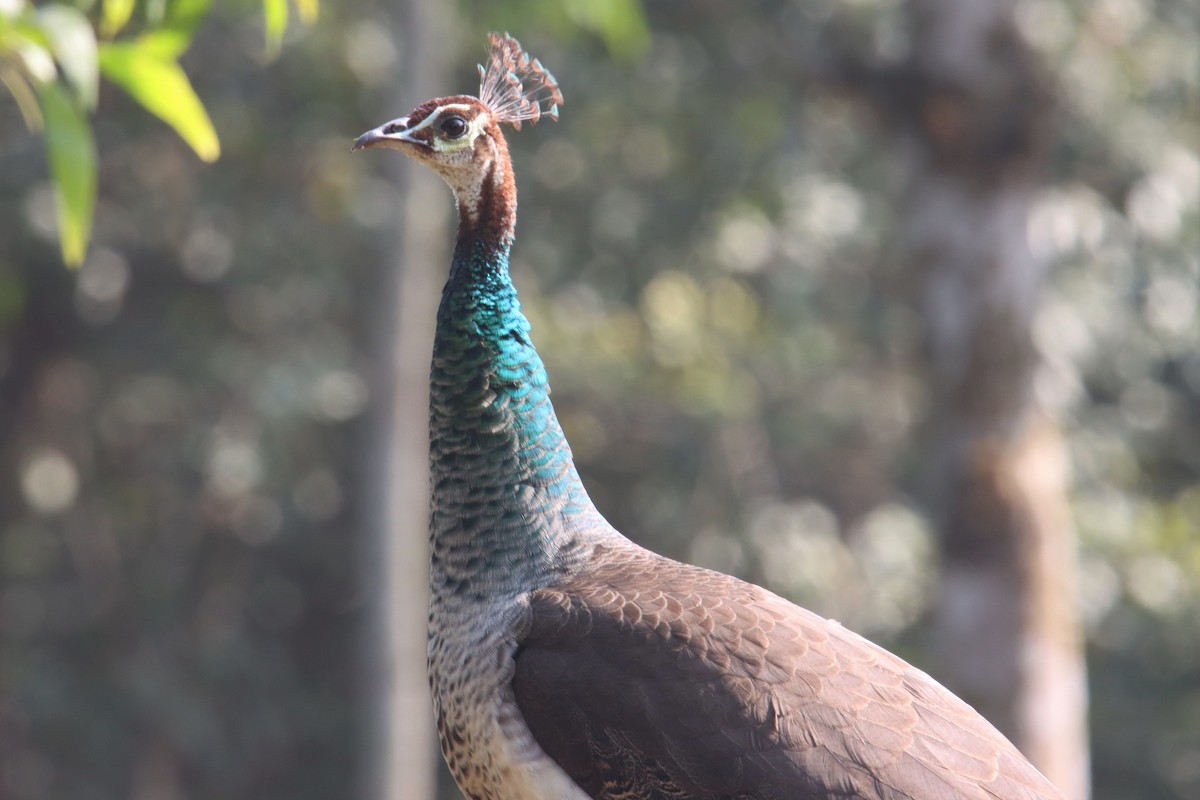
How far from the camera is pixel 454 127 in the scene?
11.0 feet

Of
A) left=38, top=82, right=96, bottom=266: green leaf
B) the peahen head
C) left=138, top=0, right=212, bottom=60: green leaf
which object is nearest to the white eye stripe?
the peahen head

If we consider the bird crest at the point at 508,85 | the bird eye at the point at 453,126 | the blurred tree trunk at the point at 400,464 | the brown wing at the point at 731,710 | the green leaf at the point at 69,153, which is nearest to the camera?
the green leaf at the point at 69,153

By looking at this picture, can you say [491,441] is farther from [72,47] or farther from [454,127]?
[72,47]

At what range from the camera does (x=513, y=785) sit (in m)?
2.97

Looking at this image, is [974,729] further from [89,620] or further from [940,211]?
[89,620]

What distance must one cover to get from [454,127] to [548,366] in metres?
7.47

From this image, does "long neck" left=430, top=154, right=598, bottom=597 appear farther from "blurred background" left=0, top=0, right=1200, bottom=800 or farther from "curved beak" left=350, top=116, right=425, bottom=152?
"blurred background" left=0, top=0, right=1200, bottom=800

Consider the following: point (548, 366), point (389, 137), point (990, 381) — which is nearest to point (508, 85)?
point (389, 137)

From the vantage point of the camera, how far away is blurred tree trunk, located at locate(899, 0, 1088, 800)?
23.5ft

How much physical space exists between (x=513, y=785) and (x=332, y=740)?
12366 millimetres

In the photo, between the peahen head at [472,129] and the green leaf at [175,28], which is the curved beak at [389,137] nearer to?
the peahen head at [472,129]

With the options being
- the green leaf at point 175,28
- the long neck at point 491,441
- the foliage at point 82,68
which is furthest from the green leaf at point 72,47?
the long neck at point 491,441

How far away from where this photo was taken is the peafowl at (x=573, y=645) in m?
2.88

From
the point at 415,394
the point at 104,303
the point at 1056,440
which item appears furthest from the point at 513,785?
the point at 104,303
